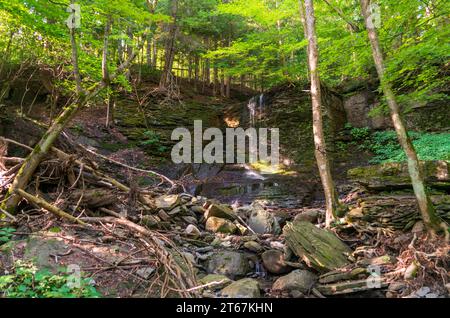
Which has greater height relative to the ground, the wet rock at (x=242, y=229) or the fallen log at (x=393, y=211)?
the fallen log at (x=393, y=211)

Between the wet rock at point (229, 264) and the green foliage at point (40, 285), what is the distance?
7.75ft

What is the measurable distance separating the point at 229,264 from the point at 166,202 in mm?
2491

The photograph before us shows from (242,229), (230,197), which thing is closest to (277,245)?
(242,229)

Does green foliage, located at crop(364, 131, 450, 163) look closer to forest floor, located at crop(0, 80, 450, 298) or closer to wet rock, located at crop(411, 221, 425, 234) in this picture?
forest floor, located at crop(0, 80, 450, 298)

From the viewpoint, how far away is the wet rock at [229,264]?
5336mm

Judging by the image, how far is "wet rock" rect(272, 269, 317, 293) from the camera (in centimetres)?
475

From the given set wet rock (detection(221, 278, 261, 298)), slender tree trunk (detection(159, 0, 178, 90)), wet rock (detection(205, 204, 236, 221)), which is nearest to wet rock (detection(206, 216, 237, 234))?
wet rock (detection(205, 204, 236, 221))

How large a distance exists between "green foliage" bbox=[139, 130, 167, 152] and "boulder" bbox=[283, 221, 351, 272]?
9089 millimetres

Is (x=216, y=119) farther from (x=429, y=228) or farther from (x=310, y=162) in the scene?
(x=429, y=228)

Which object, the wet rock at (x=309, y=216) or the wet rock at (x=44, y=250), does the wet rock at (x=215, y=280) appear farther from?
the wet rock at (x=309, y=216)

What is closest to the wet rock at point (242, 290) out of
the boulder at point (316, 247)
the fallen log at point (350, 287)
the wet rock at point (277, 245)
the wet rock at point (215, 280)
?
the wet rock at point (215, 280)

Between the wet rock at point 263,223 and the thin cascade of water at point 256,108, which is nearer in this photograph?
the wet rock at point 263,223

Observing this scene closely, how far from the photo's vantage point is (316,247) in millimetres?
5484

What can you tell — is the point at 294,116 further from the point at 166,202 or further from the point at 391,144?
the point at 166,202
